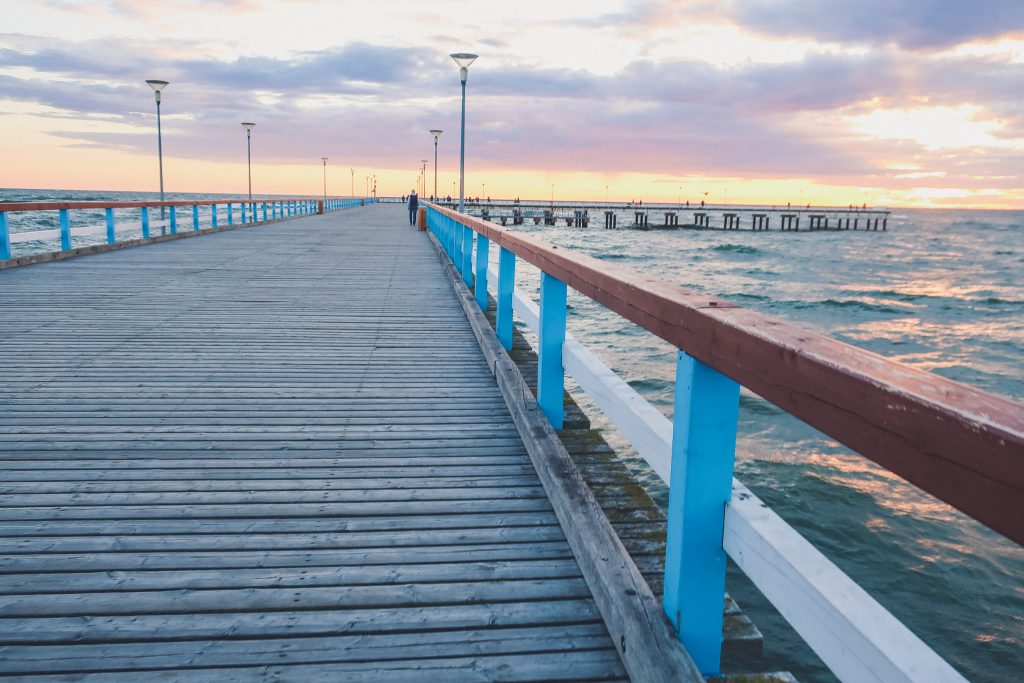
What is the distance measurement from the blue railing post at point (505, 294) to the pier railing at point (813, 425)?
2960 millimetres

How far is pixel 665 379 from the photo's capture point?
51.3ft

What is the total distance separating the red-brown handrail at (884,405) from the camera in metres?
0.84

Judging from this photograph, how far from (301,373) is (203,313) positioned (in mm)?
2857

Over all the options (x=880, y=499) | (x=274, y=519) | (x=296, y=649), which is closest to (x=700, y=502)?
(x=296, y=649)

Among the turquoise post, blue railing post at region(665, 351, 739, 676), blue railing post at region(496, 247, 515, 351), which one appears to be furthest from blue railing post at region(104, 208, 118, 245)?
blue railing post at region(665, 351, 739, 676)

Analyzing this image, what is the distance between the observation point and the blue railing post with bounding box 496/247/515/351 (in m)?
5.43

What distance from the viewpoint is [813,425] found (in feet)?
4.05

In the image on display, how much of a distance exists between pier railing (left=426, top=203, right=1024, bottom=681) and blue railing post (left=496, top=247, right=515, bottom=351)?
2960mm

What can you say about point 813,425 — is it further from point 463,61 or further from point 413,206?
point 413,206

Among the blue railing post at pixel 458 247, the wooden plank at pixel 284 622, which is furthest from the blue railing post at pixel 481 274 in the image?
the wooden plank at pixel 284 622

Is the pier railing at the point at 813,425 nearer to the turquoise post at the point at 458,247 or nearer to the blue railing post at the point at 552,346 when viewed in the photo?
the blue railing post at the point at 552,346

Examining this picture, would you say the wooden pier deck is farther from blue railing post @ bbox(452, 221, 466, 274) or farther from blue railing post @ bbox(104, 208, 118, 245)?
blue railing post @ bbox(104, 208, 118, 245)

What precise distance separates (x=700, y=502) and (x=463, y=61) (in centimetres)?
2203

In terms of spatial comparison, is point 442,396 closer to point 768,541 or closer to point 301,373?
point 301,373
